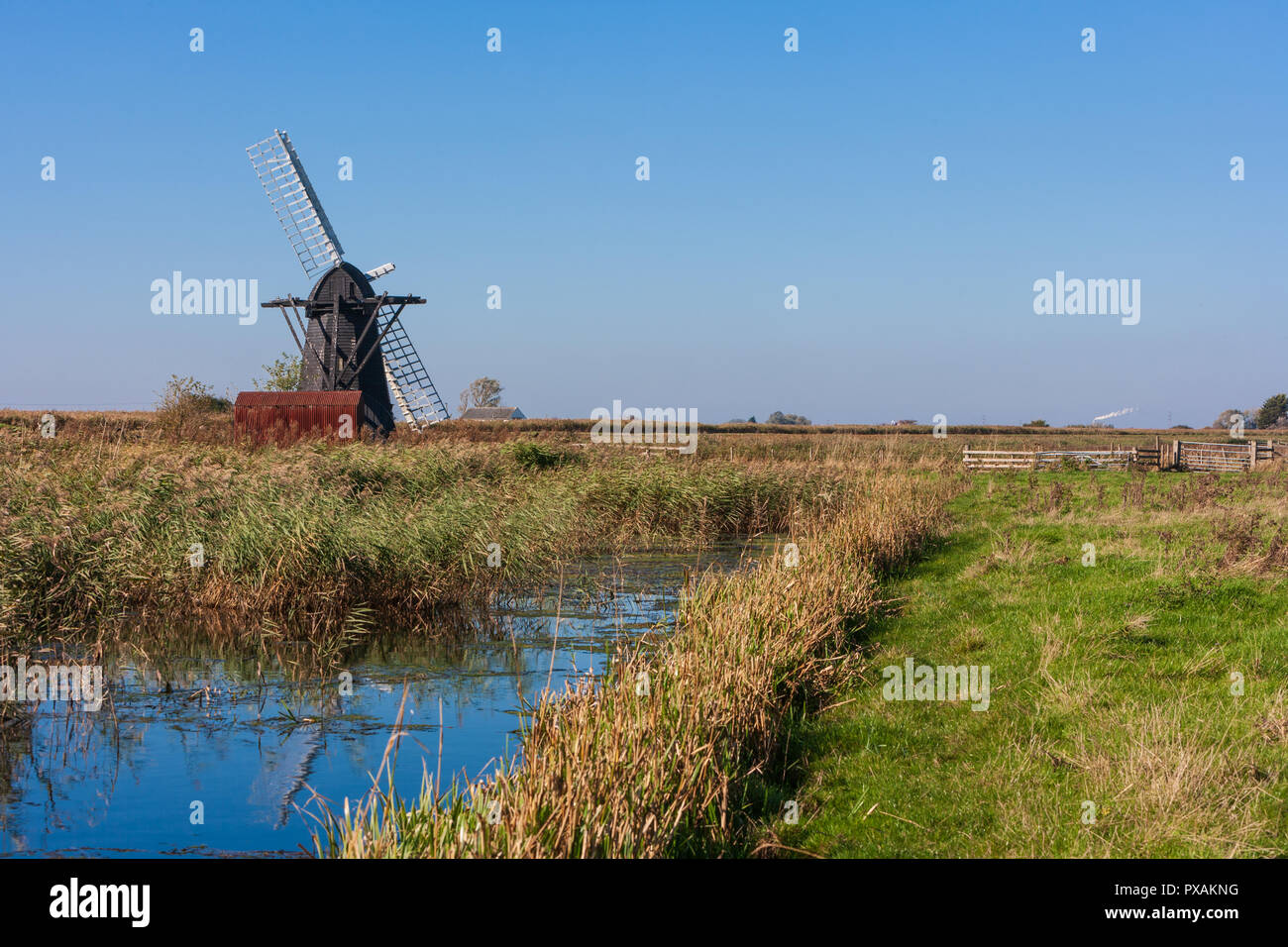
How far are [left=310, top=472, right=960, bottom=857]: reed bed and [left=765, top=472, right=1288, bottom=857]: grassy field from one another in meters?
0.41

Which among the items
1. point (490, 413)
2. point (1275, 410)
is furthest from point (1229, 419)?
point (490, 413)

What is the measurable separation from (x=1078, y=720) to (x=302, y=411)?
88.6ft

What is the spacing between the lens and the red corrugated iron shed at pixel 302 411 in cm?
2998

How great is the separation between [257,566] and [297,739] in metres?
4.37

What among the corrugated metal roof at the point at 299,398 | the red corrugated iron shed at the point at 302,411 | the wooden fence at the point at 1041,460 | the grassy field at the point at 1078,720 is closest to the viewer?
the grassy field at the point at 1078,720

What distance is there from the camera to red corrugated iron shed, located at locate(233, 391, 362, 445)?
30.0 meters

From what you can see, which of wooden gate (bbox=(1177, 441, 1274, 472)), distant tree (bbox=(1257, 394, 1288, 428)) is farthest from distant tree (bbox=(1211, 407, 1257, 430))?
wooden gate (bbox=(1177, 441, 1274, 472))

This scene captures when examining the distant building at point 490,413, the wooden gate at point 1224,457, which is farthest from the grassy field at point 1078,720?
the distant building at point 490,413

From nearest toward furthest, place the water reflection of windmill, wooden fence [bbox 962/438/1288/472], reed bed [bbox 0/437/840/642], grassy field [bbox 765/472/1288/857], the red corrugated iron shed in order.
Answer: grassy field [bbox 765/472/1288/857] < the water reflection of windmill < reed bed [bbox 0/437/840/642] < the red corrugated iron shed < wooden fence [bbox 962/438/1288/472]

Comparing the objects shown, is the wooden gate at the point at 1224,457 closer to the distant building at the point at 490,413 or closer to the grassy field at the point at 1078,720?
the grassy field at the point at 1078,720

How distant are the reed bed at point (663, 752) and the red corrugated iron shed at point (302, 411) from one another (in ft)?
71.5

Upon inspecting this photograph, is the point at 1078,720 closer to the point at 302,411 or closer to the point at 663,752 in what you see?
the point at 663,752

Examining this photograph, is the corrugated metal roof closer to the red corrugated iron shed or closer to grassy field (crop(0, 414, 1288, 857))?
the red corrugated iron shed

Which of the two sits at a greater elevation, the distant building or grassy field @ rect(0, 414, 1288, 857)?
the distant building
